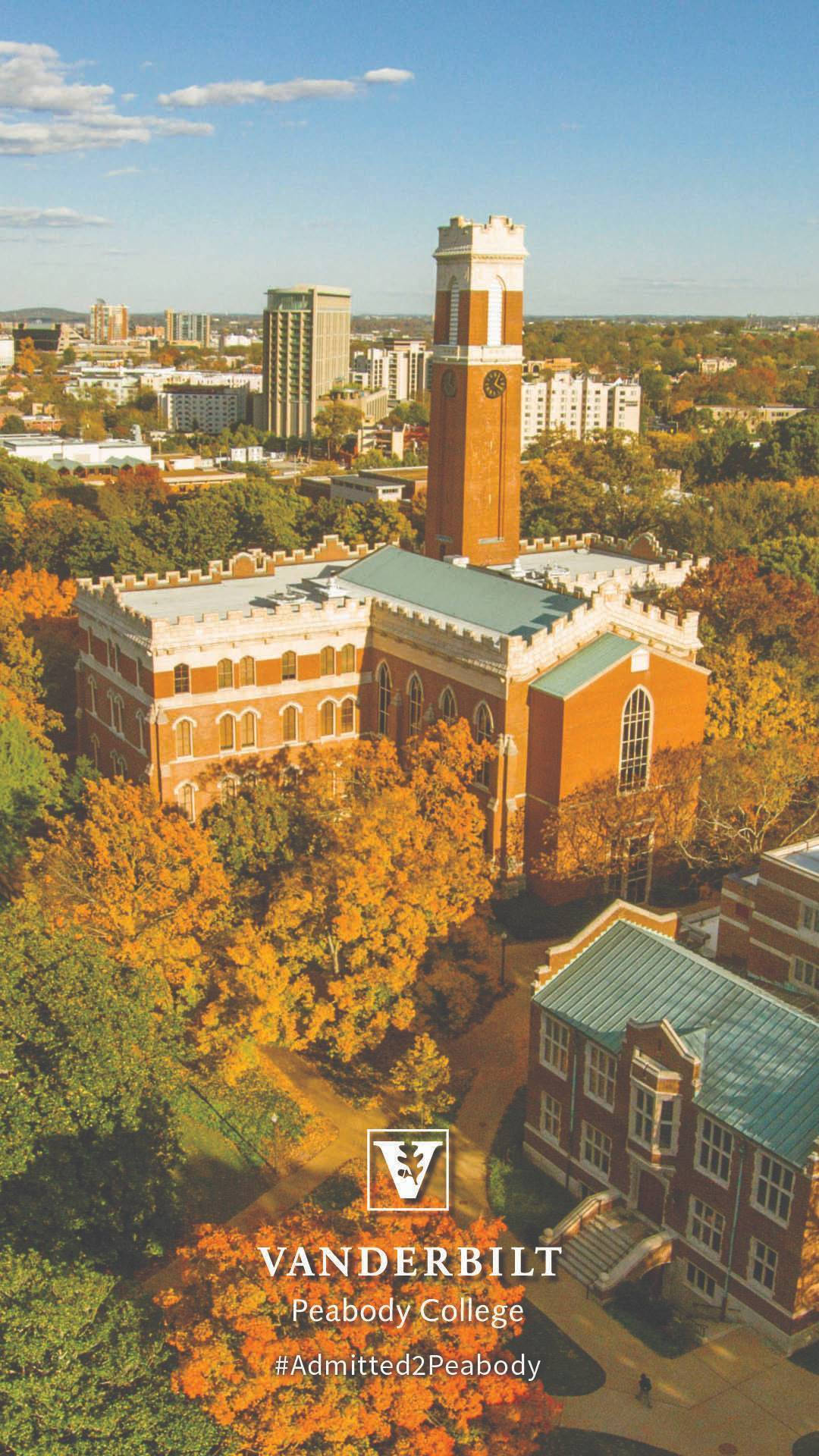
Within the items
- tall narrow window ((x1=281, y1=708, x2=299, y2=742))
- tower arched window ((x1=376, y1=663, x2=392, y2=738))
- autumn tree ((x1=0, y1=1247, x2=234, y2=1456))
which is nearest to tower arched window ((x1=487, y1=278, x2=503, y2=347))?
tower arched window ((x1=376, y1=663, x2=392, y2=738))

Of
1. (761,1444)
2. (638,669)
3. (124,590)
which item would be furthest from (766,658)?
(761,1444)

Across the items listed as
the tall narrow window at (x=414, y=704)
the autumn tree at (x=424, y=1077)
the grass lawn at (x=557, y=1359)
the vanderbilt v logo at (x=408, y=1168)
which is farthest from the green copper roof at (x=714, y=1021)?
the tall narrow window at (x=414, y=704)

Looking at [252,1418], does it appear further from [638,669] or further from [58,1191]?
[638,669]

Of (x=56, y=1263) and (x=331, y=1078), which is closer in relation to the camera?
(x=56, y=1263)

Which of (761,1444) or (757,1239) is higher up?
(757,1239)

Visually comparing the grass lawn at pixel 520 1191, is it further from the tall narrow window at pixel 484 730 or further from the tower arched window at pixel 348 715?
the tower arched window at pixel 348 715
